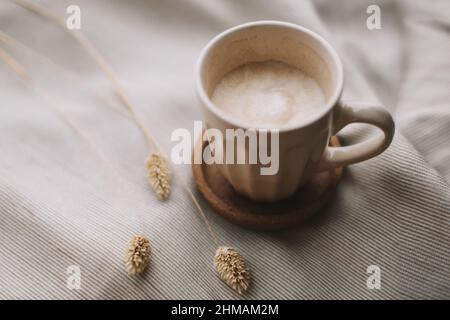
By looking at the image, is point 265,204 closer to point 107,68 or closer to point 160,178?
point 160,178

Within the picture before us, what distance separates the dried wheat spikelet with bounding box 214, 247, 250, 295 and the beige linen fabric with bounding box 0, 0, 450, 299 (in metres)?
0.02

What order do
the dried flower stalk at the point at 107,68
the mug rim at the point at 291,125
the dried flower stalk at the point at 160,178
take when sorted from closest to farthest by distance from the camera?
the mug rim at the point at 291,125
the dried flower stalk at the point at 160,178
the dried flower stalk at the point at 107,68

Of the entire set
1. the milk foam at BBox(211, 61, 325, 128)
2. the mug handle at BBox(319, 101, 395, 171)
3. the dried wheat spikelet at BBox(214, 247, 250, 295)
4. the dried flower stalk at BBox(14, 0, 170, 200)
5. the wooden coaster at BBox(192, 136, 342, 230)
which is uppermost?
the dried flower stalk at BBox(14, 0, 170, 200)

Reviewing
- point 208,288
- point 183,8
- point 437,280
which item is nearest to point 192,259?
point 208,288

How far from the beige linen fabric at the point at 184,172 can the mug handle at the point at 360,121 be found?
2.9 inches

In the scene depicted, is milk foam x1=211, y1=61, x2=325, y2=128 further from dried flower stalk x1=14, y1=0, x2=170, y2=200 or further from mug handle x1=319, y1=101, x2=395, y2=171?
dried flower stalk x1=14, y1=0, x2=170, y2=200

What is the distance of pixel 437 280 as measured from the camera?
0.61 metres

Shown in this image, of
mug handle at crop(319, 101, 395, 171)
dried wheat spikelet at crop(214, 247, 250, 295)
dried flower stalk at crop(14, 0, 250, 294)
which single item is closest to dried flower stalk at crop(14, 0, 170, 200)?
dried flower stalk at crop(14, 0, 250, 294)

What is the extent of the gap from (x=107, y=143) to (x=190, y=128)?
0.40 ft

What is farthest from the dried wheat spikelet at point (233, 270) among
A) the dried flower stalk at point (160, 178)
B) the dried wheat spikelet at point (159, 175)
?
the dried wheat spikelet at point (159, 175)

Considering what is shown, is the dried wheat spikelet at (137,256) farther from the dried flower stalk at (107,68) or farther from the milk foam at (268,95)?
the milk foam at (268,95)

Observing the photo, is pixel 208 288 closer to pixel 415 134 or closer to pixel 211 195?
pixel 211 195

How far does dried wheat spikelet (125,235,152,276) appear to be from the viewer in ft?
2.04

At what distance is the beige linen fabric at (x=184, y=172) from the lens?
0.63m
